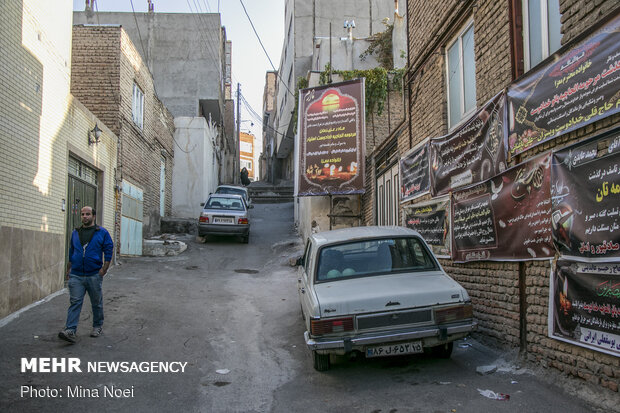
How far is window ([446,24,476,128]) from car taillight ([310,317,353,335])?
13.1ft

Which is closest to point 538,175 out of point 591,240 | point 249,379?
point 591,240

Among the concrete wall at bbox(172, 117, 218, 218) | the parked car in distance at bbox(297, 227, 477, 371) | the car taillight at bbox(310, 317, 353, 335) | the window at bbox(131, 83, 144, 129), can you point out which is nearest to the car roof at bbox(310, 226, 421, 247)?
the parked car in distance at bbox(297, 227, 477, 371)

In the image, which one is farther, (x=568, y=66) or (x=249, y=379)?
(x=249, y=379)

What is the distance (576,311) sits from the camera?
429 cm

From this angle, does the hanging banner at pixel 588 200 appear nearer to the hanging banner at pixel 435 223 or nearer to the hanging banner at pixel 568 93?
the hanging banner at pixel 568 93

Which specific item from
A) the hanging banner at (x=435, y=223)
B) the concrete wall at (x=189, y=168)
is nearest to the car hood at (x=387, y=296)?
the hanging banner at (x=435, y=223)

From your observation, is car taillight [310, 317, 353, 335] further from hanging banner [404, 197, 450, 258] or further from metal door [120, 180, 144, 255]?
metal door [120, 180, 144, 255]

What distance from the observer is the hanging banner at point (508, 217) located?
4820 millimetres

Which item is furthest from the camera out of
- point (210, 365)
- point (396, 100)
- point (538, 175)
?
point (396, 100)

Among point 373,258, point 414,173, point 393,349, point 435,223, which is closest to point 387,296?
point 393,349

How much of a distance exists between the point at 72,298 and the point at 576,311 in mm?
5895

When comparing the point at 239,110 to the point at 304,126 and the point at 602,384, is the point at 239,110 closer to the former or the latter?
the point at 304,126

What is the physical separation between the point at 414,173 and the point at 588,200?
5042mm

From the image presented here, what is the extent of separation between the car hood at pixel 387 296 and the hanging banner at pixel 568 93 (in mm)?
1754
